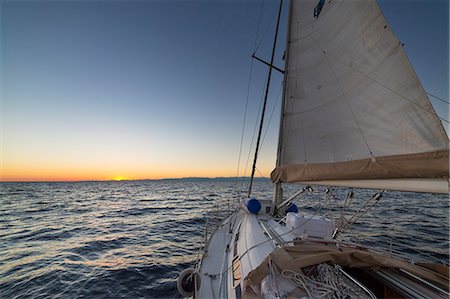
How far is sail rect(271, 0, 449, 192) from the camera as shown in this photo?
3364 millimetres

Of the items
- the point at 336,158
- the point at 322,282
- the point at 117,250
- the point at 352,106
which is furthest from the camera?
the point at 117,250

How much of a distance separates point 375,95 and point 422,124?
1.31 meters

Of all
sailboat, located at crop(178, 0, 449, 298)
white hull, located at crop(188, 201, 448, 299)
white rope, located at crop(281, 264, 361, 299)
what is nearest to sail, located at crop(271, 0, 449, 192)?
sailboat, located at crop(178, 0, 449, 298)

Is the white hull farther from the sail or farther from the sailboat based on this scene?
the sail

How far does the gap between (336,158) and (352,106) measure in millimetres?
1480

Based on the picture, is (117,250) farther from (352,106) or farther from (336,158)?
(352,106)

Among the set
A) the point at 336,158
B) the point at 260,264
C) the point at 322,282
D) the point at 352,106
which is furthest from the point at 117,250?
the point at 352,106

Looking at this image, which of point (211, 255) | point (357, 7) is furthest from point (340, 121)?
point (211, 255)

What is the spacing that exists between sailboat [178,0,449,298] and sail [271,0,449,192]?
0.07 feet

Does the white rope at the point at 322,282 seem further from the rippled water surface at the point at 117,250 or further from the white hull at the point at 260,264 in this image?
the rippled water surface at the point at 117,250

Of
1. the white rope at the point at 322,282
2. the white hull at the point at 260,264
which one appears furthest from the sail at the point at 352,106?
the white rope at the point at 322,282

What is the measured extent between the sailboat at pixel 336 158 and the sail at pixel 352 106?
0.07 feet

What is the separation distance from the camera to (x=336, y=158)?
562cm

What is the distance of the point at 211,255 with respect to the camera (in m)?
5.72
